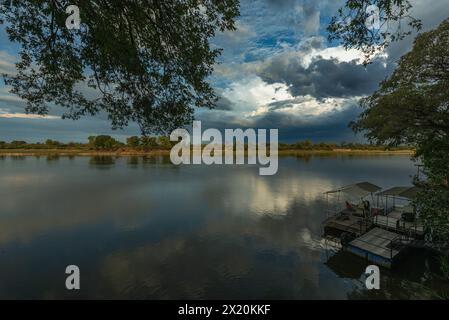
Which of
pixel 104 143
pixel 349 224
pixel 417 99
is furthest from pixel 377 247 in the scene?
pixel 104 143

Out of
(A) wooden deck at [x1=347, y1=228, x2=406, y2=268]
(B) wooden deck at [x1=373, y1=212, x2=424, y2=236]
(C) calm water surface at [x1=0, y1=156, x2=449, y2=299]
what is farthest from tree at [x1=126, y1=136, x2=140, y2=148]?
(A) wooden deck at [x1=347, y1=228, x2=406, y2=268]

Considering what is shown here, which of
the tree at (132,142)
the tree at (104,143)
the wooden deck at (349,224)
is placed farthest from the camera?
the tree at (104,143)

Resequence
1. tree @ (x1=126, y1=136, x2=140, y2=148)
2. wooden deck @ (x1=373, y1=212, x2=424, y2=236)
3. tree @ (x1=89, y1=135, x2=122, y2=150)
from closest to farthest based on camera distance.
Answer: wooden deck @ (x1=373, y1=212, x2=424, y2=236), tree @ (x1=126, y1=136, x2=140, y2=148), tree @ (x1=89, y1=135, x2=122, y2=150)

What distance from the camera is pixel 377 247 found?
15633 mm

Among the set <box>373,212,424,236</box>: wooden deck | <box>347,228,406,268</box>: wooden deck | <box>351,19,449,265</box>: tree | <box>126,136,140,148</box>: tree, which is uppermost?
<box>126,136,140,148</box>: tree

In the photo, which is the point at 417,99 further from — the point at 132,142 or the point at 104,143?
the point at 104,143

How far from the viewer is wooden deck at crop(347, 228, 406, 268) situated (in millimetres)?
14602

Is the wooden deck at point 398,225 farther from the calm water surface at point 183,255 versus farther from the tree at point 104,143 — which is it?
the tree at point 104,143

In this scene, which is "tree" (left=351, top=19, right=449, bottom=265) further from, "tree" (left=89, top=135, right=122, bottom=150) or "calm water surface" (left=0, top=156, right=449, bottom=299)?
Answer: "tree" (left=89, top=135, right=122, bottom=150)

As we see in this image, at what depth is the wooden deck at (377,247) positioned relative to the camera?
14.6m

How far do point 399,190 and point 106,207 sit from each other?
33279 millimetres

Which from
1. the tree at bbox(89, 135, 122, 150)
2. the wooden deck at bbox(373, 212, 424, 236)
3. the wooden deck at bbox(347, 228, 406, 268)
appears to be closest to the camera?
the wooden deck at bbox(347, 228, 406, 268)

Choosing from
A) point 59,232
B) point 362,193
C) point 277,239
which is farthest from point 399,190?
point 59,232

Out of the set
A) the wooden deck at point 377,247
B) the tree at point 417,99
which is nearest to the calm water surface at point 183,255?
the wooden deck at point 377,247
